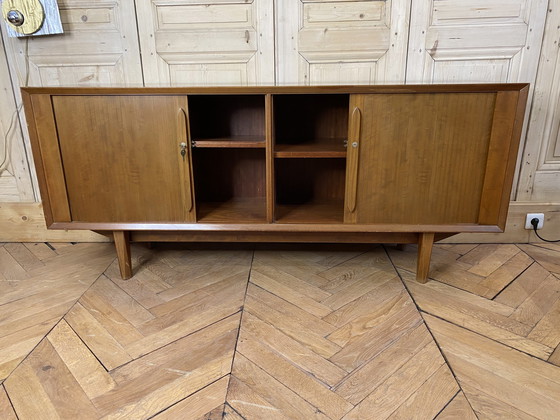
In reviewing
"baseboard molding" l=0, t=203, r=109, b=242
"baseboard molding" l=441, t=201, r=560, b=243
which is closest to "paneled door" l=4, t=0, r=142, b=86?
"baseboard molding" l=0, t=203, r=109, b=242

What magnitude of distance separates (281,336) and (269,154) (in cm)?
56

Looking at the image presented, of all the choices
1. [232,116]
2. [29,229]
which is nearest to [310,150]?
[232,116]

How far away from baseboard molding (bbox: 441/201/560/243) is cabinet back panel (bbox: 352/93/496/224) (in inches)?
20.6

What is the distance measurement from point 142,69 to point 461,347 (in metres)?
1.49

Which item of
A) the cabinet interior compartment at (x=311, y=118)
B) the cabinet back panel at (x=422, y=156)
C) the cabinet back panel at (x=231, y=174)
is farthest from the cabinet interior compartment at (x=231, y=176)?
the cabinet back panel at (x=422, y=156)

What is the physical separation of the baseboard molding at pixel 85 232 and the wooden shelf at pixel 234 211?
0.64 meters

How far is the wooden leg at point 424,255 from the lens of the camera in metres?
1.27

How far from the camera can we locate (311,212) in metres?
1.37

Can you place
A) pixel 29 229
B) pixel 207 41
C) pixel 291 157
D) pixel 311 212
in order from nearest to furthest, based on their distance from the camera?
pixel 291 157
pixel 311 212
pixel 207 41
pixel 29 229

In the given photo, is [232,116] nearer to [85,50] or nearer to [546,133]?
A: [85,50]

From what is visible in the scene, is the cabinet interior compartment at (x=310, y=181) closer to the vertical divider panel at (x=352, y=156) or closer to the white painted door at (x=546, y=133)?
the vertical divider panel at (x=352, y=156)

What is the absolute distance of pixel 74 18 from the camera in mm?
1471

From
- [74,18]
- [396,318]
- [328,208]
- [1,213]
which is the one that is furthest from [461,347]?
[1,213]

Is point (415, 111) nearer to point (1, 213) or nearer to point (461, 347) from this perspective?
point (461, 347)
